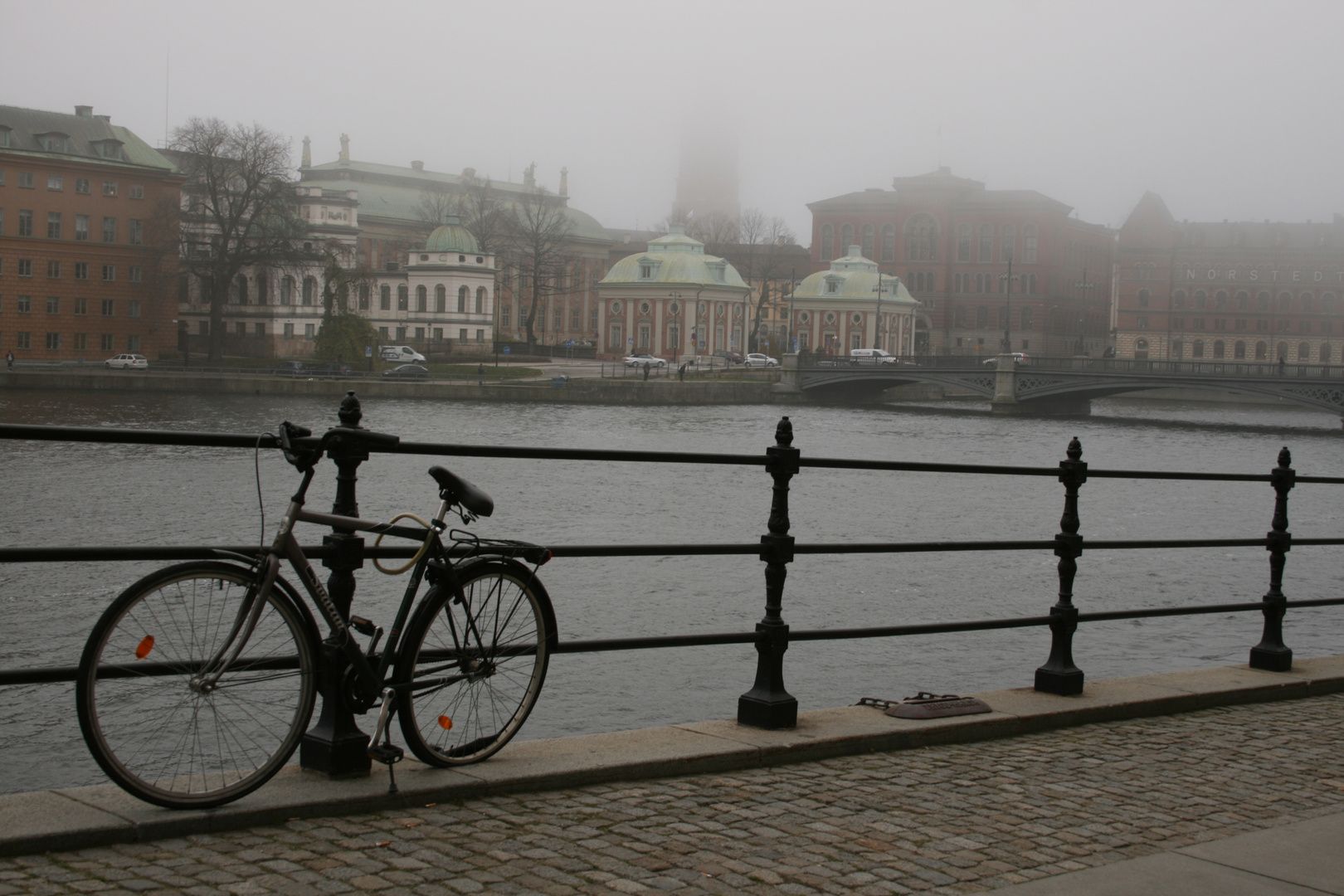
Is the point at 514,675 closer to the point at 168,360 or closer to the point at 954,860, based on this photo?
the point at 954,860

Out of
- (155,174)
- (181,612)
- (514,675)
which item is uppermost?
(155,174)

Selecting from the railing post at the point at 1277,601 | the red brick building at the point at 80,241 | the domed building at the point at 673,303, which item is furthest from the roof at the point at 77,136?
the railing post at the point at 1277,601

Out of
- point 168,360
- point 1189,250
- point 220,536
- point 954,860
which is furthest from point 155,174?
point 954,860

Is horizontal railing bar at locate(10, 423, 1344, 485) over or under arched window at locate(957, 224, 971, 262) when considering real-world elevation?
A: under

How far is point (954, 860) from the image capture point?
3930 mm

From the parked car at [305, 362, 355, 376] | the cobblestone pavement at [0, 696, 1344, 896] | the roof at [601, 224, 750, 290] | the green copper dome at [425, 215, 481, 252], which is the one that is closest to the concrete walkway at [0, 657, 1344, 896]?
the cobblestone pavement at [0, 696, 1344, 896]

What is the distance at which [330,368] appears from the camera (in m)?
67.9

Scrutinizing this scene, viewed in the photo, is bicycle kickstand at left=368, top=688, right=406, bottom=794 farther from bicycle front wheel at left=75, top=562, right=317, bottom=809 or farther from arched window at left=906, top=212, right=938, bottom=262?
arched window at left=906, top=212, right=938, bottom=262

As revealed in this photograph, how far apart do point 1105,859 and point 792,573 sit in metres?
17.7

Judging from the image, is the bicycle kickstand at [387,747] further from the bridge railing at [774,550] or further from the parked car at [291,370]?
→ the parked car at [291,370]

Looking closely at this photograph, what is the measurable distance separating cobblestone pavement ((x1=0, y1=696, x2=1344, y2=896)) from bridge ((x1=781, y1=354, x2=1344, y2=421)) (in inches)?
2157

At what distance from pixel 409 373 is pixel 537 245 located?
33036 mm

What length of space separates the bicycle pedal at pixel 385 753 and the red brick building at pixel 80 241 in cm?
7315

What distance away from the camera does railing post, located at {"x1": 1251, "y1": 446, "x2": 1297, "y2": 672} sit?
6.89 m
